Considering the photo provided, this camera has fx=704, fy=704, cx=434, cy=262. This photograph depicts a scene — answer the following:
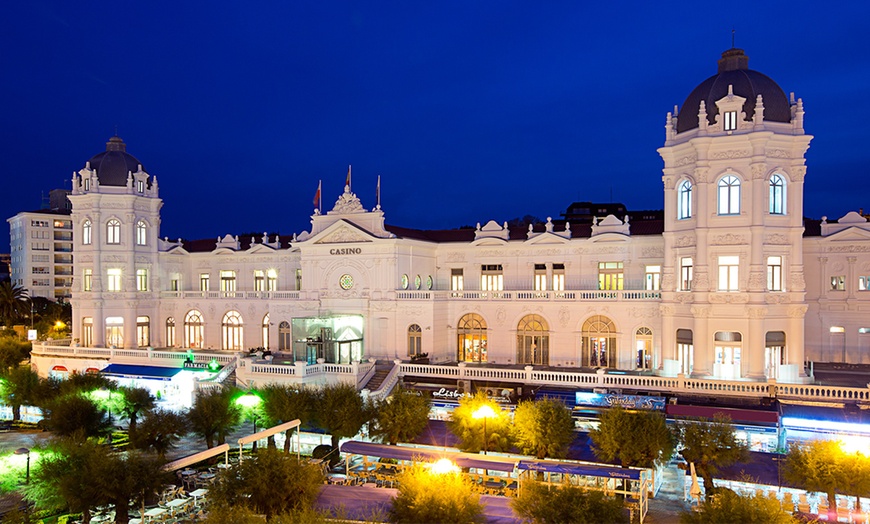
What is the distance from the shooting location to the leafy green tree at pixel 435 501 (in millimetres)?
18547

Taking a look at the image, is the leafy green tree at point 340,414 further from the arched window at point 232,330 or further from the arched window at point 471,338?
the arched window at point 232,330

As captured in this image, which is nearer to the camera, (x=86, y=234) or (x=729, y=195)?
(x=729, y=195)

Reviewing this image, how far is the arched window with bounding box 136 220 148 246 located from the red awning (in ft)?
131

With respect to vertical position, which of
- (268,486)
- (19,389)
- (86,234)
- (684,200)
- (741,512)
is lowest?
(19,389)

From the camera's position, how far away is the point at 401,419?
2978 cm

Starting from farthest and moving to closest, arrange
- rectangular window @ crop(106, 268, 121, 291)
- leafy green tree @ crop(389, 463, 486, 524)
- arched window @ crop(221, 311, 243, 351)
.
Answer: arched window @ crop(221, 311, 243, 351)
rectangular window @ crop(106, 268, 121, 291)
leafy green tree @ crop(389, 463, 486, 524)

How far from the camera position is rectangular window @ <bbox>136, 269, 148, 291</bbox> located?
52.9 meters

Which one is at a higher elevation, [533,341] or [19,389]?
[533,341]

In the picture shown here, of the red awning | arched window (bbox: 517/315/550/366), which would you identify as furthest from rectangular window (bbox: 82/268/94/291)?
the red awning

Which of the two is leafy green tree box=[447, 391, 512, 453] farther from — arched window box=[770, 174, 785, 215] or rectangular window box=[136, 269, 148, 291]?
rectangular window box=[136, 269, 148, 291]

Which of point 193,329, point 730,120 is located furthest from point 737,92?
point 193,329

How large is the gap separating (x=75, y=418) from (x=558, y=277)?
27838mm

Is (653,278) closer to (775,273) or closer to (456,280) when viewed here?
(775,273)

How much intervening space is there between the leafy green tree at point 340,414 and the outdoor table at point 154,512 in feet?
26.2
